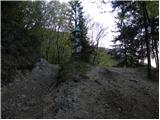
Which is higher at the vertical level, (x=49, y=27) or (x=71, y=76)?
(x=49, y=27)

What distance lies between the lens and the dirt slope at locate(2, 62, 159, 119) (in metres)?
13.5

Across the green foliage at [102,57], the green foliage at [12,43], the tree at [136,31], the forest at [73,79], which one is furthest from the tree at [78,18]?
the green foliage at [12,43]

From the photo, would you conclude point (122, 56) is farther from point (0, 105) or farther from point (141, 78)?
point (0, 105)

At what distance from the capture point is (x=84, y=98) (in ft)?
48.2

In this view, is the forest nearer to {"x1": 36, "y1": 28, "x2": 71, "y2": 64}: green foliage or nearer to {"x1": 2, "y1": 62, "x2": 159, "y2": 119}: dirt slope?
{"x1": 2, "y1": 62, "x2": 159, "y2": 119}: dirt slope

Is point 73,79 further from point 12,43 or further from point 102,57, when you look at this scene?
point 102,57

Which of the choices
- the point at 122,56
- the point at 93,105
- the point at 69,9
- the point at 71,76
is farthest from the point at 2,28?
the point at 69,9

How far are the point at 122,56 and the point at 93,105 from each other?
1846cm

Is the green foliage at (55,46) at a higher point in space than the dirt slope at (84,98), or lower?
higher

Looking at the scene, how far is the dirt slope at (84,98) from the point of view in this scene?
13.5 m

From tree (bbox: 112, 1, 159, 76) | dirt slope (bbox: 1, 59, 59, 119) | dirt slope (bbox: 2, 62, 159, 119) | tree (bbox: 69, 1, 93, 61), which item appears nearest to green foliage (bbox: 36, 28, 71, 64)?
tree (bbox: 69, 1, 93, 61)

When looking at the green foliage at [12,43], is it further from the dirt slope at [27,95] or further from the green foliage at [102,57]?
the green foliage at [102,57]

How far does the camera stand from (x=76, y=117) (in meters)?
12.7

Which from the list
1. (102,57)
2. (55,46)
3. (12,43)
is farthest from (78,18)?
(12,43)
